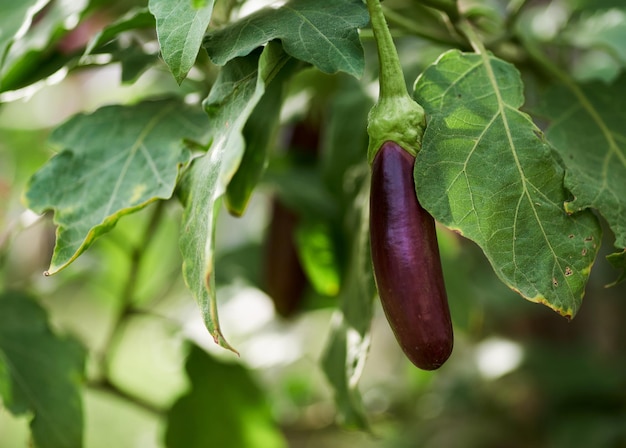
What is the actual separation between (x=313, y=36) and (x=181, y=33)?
86mm

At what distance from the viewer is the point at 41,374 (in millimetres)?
748

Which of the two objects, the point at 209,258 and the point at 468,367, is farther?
the point at 468,367

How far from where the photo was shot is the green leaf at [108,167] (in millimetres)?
562

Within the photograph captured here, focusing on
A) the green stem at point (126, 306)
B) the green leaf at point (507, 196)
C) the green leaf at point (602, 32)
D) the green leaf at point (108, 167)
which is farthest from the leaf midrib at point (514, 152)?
the green stem at point (126, 306)

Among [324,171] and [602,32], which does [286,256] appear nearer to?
[324,171]

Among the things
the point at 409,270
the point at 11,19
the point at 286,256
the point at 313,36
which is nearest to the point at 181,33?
the point at 313,36

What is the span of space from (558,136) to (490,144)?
0.44 ft

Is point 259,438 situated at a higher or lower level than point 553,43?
lower

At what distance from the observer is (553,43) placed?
0.94 m

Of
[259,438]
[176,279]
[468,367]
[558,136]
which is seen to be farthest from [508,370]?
[558,136]

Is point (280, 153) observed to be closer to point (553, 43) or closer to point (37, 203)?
point (553, 43)

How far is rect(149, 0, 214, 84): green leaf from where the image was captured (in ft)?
1.57

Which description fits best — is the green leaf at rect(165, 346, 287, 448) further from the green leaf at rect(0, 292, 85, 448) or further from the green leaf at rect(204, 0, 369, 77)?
the green leaf at rect(204, 0, 369, 77)

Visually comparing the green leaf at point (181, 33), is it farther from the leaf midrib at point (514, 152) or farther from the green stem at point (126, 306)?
the green stem at point (126, 306)
